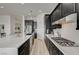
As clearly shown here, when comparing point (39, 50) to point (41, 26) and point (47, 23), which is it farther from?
point (41, 26)

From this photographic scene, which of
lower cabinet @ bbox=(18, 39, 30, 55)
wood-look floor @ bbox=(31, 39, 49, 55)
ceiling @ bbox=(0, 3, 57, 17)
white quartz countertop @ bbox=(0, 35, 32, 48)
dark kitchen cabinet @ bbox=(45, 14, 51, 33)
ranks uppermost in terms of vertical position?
ceiling @ bbox=(0, 3, 57, 17)

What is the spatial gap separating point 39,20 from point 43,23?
0.91m

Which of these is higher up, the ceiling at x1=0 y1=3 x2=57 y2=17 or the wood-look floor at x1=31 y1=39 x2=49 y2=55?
the ceiling at x1=0 y1=3 x2=57 y2=17

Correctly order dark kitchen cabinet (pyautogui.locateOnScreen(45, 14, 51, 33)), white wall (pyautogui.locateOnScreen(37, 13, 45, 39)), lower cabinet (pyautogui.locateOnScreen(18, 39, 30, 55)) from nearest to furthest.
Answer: lower cabinet (pyautogui.locateOnScreen(18, 39, 30, 55)), dark kitchen cabinet (pyautogui.locateOnScreen(45, 14, 51, 33)), white wall (pyautogui.locateOnScreen(37, 13, 45, 39))

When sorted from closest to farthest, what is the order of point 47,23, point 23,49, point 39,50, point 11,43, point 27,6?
1. point 11,43
2. point 23,49
3. point 39,50
4. point 27,6
5. point 47,23

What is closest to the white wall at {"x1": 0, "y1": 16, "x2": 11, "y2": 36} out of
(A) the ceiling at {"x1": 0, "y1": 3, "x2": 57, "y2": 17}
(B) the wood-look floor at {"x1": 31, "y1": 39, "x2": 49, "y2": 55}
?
(A) the ceiling at {"x1": 0, "y1": 3, "x2": 57, "y2": 17}

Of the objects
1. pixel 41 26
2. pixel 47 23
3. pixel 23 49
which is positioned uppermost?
pixel 47 23

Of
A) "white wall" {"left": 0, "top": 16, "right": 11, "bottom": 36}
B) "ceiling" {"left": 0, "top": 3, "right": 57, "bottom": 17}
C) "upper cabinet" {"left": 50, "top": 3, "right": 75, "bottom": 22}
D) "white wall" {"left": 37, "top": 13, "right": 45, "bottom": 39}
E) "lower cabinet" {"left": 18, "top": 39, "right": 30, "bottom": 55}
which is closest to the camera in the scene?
"upper cabinet" {"left": 50, "top": 3, "right": 75, "bottom": 22}

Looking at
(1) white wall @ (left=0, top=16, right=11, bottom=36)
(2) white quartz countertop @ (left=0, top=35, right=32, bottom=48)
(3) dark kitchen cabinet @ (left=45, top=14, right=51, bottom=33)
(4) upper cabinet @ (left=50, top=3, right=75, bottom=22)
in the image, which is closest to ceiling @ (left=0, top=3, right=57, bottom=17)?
(4) upper cabinet @ (left=50, top=3, right=75, bottom=22)

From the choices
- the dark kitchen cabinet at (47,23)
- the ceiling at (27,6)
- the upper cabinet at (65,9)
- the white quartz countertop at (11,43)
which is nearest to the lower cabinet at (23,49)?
the white quartz countertop at (11,43)

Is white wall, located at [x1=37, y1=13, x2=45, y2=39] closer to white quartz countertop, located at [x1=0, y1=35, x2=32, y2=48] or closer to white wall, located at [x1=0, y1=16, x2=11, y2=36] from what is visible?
white wall, located at [x1=0, y1=16, x2=11, y2=36]

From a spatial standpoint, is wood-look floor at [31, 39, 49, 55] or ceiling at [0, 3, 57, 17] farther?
ceiling at [0, 3, 57, 17]

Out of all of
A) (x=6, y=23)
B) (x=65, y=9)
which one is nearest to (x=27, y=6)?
(x=65, y=9)
